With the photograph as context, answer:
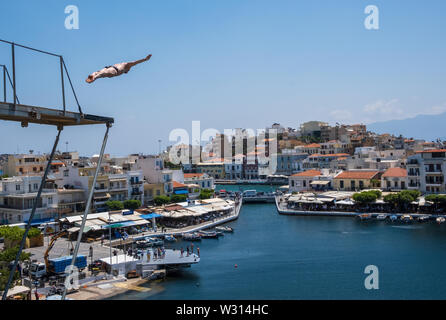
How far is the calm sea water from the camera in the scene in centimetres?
1403

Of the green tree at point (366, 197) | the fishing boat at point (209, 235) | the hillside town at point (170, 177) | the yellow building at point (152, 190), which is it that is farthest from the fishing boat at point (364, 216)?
the yellow building at point (152, 190)

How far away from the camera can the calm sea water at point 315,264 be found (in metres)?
14.0

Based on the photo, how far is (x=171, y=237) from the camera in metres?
23.2

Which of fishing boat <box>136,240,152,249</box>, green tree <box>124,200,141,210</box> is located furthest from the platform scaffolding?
green tree <box>124,200,141,210</box>

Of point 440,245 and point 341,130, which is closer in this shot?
point 440,245

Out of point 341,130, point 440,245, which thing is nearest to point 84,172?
point 440,245

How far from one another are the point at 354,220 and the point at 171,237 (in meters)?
13.2

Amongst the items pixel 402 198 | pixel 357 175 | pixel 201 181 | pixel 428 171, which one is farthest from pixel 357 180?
pixel 201 181

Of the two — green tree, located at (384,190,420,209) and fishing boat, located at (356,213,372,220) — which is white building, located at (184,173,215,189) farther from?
green tree, located at (384,190,420,209)

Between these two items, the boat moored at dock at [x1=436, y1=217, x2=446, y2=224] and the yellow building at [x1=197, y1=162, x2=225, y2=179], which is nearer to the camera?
the boat moored at dock at [x1=436, y1=217, x2=446, y2=224]

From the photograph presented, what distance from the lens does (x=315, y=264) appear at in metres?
17.5

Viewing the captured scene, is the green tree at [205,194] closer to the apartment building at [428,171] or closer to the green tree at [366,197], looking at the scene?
the green tree at [366,197]

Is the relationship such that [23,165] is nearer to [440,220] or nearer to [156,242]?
[156,242]
